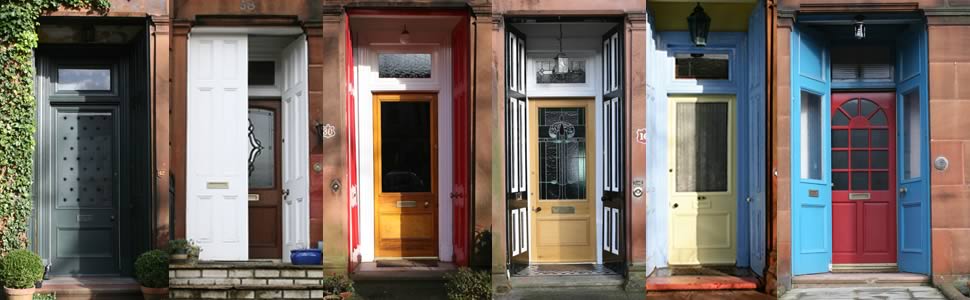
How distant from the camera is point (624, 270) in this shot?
8617 millimetres

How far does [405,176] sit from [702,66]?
315 cm

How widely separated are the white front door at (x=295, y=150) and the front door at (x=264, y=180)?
0.07 m

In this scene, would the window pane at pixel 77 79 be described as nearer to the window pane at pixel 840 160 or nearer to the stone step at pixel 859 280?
the stone step at pixel 859 280

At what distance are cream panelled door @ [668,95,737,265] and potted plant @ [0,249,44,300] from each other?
19.2 ft

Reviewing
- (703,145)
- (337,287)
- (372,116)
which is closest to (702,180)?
(703,145)

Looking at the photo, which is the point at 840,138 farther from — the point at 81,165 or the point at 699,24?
the point at 81,165

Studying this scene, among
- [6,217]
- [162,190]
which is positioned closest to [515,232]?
[162,190]

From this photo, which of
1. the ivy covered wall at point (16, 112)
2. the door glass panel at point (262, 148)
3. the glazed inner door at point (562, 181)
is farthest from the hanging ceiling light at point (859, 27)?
the ivy covered wall at point (16, 112)

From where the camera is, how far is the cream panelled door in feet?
30.2

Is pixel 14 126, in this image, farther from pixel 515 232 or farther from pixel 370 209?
pixel 515 232

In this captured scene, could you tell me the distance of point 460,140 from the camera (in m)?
8.99

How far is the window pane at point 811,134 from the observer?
890cm

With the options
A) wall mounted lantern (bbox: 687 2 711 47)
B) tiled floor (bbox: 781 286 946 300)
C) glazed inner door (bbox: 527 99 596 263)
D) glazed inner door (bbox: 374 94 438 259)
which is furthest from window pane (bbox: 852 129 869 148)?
glazed inner door (bbox: 374 94 438 259)

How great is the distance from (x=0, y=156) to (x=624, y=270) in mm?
5661
